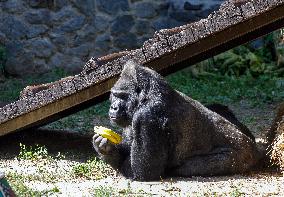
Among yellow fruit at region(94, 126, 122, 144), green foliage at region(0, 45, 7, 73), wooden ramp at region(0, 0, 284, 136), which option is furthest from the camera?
green foliage at region(0, 45, 7, 73)

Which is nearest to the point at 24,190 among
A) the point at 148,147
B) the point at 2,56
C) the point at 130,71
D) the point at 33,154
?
the point at 148,147

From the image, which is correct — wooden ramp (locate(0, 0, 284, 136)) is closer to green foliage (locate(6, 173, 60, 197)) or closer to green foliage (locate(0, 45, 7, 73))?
green foliage (locate(6, 173, 60, 197))

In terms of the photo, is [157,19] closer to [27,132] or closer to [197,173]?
[27,132]

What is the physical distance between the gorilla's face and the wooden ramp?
611 millimetres

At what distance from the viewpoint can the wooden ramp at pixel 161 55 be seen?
5.80 meters

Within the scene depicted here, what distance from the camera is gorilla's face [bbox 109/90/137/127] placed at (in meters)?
5.44

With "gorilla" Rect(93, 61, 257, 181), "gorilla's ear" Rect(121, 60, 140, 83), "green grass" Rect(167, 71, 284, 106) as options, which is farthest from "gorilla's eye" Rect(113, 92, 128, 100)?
"green grass" Rect(167, 71, 284, 106)

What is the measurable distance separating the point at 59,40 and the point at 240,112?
12.4 feet

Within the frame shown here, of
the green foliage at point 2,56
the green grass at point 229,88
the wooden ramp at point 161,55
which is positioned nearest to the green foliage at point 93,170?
the wooden ramp at point 161,55

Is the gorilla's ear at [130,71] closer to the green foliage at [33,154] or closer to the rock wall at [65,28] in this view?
the green foliage at [33,154]

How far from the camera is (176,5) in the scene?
1191cm

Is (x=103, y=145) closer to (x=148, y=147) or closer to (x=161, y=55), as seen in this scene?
(x=148, y=147)

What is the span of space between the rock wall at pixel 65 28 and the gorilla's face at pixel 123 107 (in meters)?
6.34

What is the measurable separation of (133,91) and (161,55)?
0.71m
